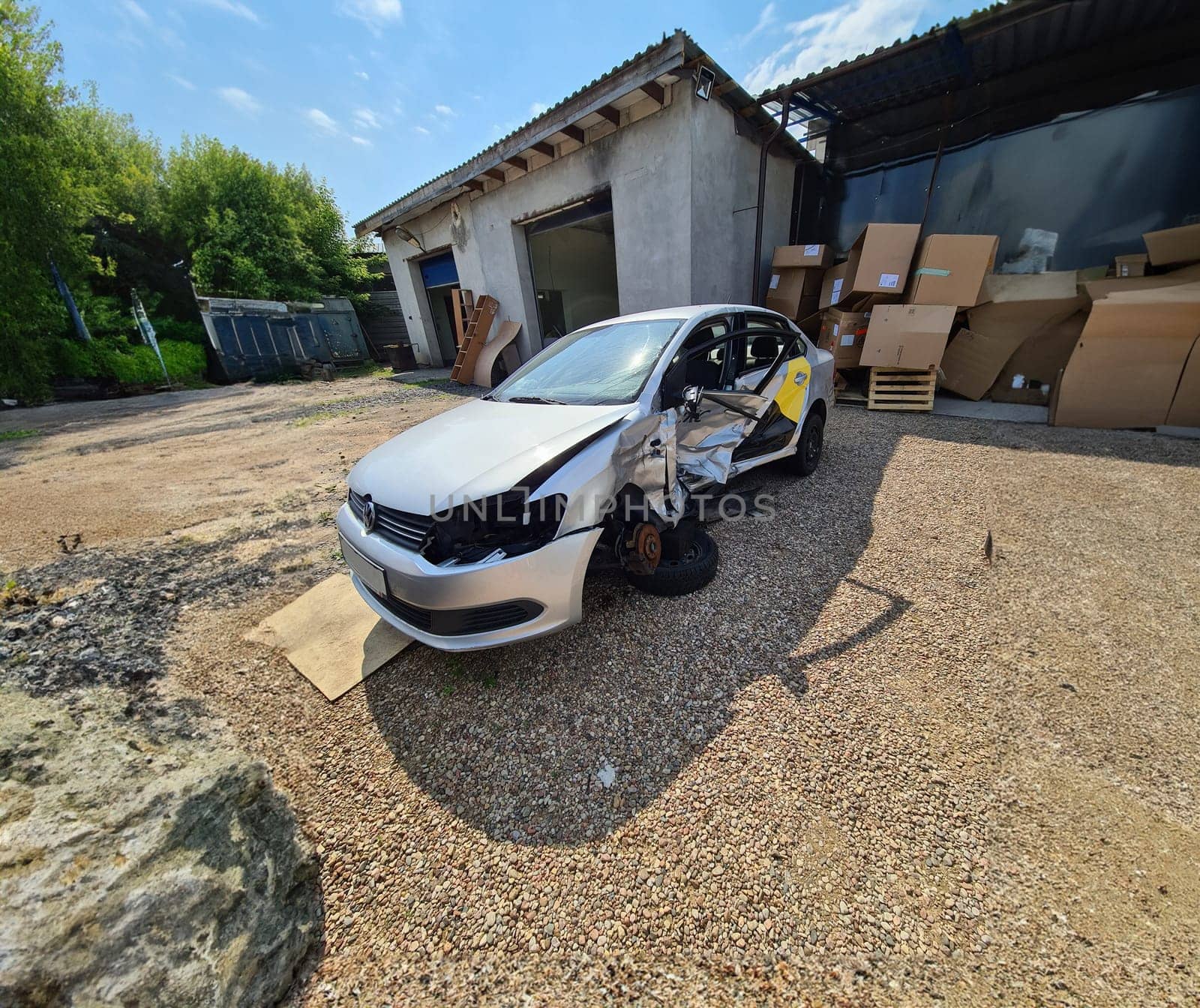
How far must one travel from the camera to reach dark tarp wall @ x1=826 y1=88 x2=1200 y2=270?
6.67 m

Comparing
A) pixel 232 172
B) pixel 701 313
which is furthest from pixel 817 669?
pixel 232 172

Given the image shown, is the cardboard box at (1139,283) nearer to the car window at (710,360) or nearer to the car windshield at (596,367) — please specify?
the car window at (710,360)

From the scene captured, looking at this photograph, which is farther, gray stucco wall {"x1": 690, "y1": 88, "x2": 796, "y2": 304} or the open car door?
gray stucco wall {"x1": 690, "y1": 88, "x2": 796, "y2": 304}

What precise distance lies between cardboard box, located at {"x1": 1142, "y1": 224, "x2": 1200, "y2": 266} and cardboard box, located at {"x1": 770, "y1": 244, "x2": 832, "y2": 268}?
363 cm

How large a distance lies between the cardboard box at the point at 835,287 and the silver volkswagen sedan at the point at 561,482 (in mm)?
4586

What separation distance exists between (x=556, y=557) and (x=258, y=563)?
253 centimetres

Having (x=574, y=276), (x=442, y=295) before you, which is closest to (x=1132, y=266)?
(x=574, y=276)

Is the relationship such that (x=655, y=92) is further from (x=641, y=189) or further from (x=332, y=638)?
(x=332, y=638)

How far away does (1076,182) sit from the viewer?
724 cm

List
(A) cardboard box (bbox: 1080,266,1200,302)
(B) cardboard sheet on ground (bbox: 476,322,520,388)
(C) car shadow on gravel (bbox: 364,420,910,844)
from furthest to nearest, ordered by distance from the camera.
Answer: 1. (B) cardboard sheet on ground (bbox: 476,322,520,388)
2. (A) cardboard box (bbox: 1080,266,1200,302)
3. (C) car shadow on gravel (bbox: 364,420,910,844)

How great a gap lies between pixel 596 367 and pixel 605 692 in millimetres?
1920

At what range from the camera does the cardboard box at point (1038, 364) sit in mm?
5664

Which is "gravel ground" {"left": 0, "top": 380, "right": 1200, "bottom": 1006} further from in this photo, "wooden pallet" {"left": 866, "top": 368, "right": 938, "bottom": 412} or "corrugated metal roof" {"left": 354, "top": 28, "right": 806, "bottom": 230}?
"corrugated metal roof" {"left": 354, "top": 28, "right": 806, "bottom": 230}

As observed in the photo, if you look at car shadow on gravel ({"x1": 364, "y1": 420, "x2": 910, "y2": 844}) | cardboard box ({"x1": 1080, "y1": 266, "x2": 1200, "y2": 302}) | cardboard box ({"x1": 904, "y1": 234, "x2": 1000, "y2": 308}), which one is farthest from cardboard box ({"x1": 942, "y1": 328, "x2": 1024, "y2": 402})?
car shadow on gravel ({"x1": 364, "y1": 420, "x2": 910, "y2": 844})
